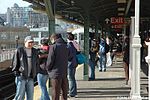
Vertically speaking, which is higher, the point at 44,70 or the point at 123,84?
the point at 44,70

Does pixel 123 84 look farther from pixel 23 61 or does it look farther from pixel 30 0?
pixel 23 61

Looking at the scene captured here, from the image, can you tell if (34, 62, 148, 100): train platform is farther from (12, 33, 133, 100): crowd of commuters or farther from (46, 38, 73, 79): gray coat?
(46, 38, 73, 79): gray coat

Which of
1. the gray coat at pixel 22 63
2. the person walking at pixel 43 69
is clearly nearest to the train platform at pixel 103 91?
the person walking at pixel 43 69

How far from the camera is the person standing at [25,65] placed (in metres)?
9.04

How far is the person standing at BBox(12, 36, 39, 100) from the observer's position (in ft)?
29.7

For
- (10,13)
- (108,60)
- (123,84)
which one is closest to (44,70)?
(123,84)

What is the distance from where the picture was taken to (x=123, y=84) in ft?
50.8

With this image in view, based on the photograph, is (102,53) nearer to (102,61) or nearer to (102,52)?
(102,52)

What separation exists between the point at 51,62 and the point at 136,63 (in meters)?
1.86

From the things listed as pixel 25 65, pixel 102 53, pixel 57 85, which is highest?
pixel 25 65

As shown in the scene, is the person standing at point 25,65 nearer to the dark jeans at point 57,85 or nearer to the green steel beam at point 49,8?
the dark jeans at point 57,85

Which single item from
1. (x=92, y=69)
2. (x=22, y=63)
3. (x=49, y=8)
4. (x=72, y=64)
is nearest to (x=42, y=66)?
(x=22, y=63)

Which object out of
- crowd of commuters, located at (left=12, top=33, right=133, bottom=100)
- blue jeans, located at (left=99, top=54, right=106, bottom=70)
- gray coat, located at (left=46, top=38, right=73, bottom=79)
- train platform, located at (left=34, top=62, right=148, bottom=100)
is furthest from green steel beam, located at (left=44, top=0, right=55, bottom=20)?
blue jeans, located at (left=99, top=54, right=106, bottom=70)

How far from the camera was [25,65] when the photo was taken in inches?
356
